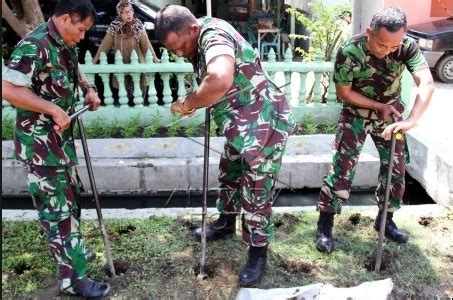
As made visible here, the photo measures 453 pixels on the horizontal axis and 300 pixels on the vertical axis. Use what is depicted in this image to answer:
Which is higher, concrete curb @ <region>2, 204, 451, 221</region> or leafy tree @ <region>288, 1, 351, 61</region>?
leafy tree @ <region>288, 1, 351, 61</region>

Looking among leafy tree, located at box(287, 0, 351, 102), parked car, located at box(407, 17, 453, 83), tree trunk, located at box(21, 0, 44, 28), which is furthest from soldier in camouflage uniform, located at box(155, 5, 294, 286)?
parked car, located at box(407, 17, 453, 83)

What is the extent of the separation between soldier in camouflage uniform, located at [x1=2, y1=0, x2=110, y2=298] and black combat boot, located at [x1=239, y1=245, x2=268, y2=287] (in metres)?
0.88

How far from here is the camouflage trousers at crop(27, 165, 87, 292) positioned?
2.67 m

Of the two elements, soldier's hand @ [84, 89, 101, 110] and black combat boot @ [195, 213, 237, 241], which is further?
black combat boot @ [195, 213, 237, 241]

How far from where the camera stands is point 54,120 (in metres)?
2.51

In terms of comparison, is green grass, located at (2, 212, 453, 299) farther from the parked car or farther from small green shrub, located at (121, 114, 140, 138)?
the parked car

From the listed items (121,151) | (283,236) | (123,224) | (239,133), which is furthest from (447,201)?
(121,151)

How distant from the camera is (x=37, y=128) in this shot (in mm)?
2605

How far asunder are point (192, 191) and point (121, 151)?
34.6 inches

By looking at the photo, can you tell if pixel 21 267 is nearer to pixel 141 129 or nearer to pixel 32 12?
pixel 141 129

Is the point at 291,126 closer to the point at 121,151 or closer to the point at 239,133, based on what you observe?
the point at 239,133

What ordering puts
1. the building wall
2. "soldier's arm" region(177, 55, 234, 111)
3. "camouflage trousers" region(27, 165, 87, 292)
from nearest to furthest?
"soldier's arm" region(177, 55, 234, 111) < "camouflage trousers" region(27, 165, 87, 292) < the building wall

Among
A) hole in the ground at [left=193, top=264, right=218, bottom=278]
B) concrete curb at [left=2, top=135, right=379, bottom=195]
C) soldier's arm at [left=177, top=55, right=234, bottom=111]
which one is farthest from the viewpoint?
concrete curb at [left=2, top=135, right=379, bottom=195]

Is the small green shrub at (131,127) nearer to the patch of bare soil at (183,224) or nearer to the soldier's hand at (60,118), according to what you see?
→ the patch of bare soil at (183,224)
